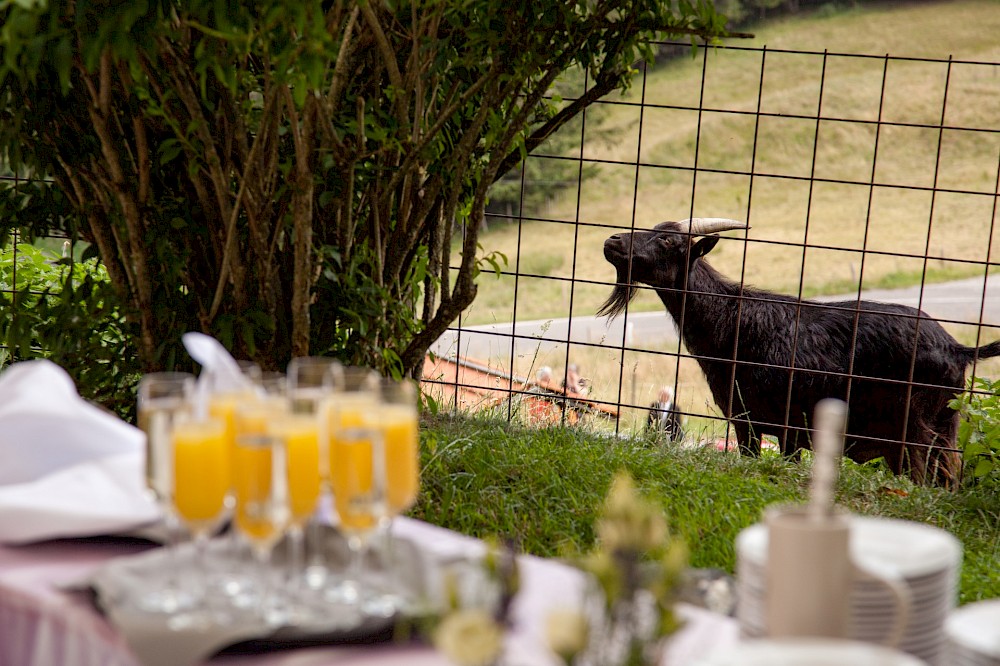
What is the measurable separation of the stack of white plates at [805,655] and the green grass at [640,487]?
1900 millimetres

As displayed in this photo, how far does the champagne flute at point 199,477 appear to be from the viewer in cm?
129

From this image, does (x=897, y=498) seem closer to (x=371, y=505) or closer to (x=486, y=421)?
(x=486, y=421)

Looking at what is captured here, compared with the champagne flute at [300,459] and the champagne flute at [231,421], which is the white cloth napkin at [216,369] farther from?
the champagne flute at [300,459]

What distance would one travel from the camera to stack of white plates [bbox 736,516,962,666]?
117cm

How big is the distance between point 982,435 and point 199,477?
131 inches

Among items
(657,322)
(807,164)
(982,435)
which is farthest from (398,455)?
(807,164)

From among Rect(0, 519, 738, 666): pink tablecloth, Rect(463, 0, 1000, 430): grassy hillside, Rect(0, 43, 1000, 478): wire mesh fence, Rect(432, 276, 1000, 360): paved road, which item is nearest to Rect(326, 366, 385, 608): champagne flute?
Rect(0, 519, 738, 666): pink tablecloth

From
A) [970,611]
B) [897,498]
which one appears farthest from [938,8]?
[970,611]

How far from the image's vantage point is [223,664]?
1.25 metres

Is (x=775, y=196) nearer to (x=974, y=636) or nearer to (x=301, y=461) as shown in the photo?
(x=974, y=636)

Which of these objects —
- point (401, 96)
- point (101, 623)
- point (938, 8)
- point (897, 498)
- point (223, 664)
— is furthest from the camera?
point (938, 8)

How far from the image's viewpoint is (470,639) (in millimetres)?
929

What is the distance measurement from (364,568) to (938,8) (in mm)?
28021

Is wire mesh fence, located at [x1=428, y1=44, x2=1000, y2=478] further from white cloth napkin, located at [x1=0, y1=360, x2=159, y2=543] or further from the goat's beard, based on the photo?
white cloth napkin, located at [x1=0, y1=360, x2=159, y2=543]
